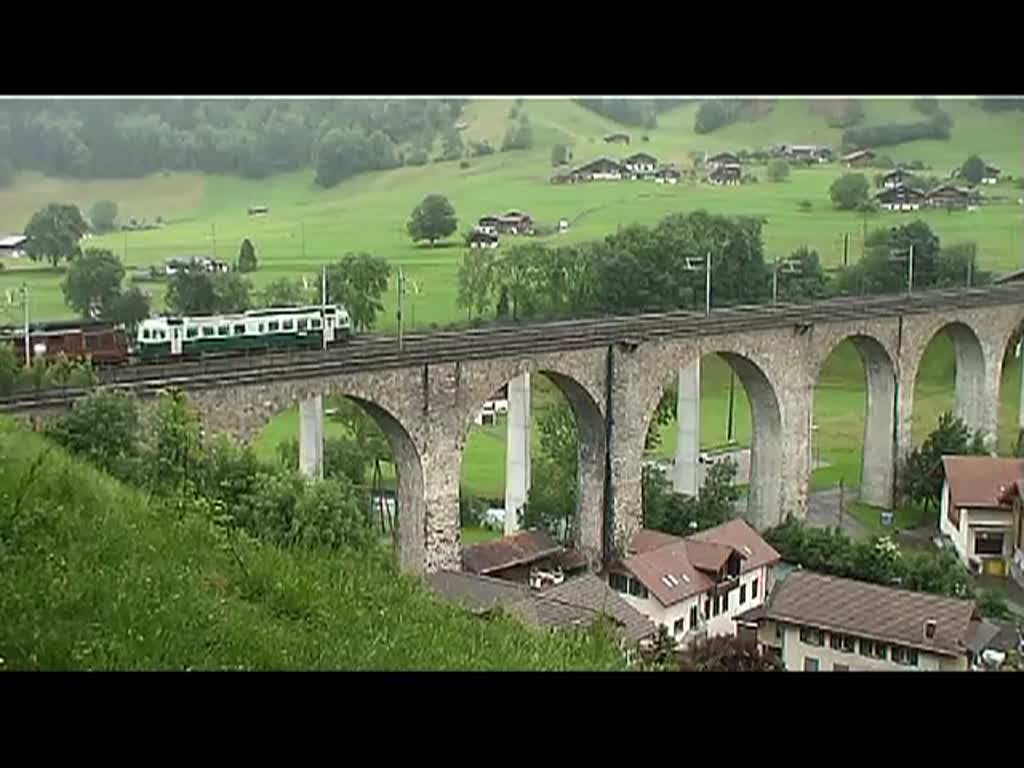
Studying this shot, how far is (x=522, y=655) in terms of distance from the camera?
6.08 meters

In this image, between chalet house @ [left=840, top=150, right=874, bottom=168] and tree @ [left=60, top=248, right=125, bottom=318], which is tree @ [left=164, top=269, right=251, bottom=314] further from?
chalet house @ [left=840, top=150, right=874, bottom=168]

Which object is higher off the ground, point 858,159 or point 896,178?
point 858,159

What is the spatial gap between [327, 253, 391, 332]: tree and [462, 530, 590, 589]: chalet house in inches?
791

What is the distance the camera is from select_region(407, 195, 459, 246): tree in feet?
183

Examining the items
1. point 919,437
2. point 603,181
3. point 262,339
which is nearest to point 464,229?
point 603,181

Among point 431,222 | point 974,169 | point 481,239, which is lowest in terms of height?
point 481,239

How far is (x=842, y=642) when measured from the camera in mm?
15344

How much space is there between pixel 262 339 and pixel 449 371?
3863mm

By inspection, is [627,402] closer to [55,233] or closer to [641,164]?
[55,233]

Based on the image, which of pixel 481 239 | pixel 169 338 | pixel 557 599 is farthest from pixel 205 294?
pixel 557 599

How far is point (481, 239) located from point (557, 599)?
4110 cm

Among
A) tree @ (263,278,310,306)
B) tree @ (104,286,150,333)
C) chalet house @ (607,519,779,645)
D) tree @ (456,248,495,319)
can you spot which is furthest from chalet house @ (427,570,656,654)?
tree @ (456,248,495,319)

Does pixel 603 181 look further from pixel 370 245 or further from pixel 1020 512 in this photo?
pixel 1020 512
